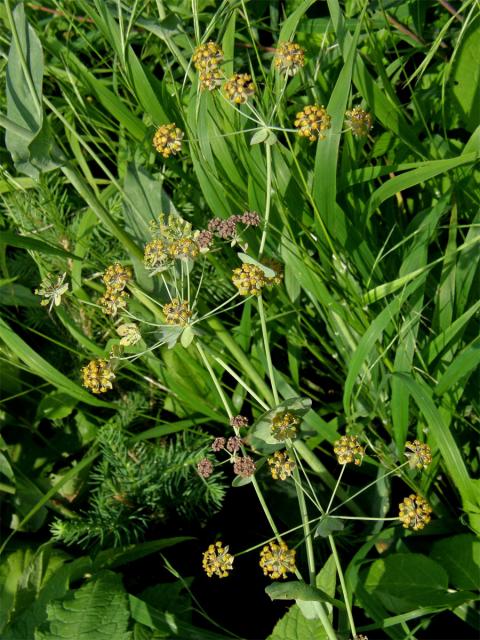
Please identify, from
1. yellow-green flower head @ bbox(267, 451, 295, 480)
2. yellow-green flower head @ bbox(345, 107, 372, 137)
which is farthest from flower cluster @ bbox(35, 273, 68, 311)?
yellow-green flower head @ bbox(345, 107, 372, 137)

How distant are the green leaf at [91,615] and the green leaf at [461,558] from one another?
1.76 ft

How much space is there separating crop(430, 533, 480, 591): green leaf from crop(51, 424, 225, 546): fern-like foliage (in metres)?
0.41

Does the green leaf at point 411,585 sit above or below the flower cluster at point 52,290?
below

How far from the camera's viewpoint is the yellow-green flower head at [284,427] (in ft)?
3.14

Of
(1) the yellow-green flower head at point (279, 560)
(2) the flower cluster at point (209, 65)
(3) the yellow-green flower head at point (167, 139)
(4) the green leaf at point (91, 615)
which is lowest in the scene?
(4) the green leaf at point (91, 615)

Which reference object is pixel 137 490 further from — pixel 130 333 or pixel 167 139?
pixel 167 139

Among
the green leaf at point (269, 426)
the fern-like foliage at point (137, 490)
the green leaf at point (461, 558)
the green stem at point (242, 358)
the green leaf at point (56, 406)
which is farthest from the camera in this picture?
the green leaf at point (56, 406)

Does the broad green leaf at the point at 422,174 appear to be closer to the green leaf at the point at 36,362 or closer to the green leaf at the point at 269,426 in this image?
the green leaf at the point at 269,426

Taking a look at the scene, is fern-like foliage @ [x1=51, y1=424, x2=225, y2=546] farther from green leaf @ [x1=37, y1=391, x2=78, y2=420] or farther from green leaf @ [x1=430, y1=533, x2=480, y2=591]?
green leaf @ [x1=430, y1=533, x2=480, y2=591]

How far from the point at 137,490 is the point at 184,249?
1.94 ft

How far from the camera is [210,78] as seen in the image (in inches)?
38.9

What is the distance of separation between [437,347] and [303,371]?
0.44 metres

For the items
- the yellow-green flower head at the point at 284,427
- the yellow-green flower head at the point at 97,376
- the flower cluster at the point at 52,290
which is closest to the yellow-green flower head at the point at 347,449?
the yellow-green flower head at the point at 284,427

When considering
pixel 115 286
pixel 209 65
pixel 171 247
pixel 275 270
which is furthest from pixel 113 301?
pixel 209 65
